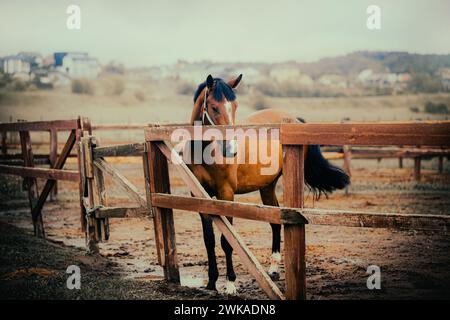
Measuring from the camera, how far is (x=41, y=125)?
8.88m

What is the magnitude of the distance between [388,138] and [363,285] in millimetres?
2485

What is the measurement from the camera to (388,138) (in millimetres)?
3496

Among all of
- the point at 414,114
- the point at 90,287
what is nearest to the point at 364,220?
the point at 90,287

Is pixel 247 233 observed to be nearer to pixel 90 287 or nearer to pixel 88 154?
pixel 88 154

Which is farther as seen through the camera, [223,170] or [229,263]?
[223,170]

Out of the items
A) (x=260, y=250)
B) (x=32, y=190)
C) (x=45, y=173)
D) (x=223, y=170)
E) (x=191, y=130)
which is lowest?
(x=260, y=250)

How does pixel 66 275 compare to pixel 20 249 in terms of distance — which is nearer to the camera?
pixel 66 275

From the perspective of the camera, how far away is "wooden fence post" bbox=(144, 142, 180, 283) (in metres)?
5.79

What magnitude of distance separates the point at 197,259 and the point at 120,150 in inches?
77.4

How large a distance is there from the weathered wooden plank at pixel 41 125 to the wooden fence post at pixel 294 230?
486 centimetres

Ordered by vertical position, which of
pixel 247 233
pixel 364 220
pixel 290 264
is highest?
pixel 364 220

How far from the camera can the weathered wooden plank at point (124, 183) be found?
600 cm

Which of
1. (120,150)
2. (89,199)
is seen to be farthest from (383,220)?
(89,199)

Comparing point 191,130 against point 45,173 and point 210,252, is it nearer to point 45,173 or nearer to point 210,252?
point 210,252
